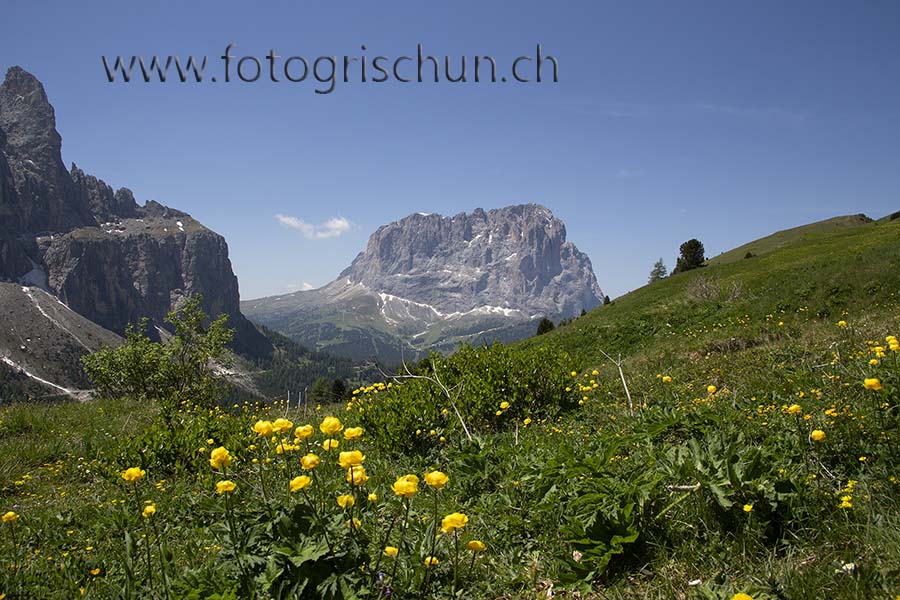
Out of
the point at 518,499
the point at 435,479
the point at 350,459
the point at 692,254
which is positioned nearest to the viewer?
the point at 435,479

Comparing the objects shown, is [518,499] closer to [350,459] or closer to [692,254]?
[350,459]

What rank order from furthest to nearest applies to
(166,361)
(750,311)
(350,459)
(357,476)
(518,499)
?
(166,361)
(750,311)
(518,499)
(357,476)
(350,459)

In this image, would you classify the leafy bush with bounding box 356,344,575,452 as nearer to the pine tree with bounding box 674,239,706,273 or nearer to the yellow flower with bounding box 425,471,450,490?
the yellow flower with bounding box 425,471,450,490

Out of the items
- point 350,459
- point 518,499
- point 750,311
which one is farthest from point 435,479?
point 750,311

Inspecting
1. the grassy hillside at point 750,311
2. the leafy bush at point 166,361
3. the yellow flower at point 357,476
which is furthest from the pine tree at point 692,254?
the yellow flower at point 357,476

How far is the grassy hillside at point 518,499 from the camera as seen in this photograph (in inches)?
103

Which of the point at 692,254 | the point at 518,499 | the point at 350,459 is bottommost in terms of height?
the point at 518,499

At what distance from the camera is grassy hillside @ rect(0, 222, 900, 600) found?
2619mm

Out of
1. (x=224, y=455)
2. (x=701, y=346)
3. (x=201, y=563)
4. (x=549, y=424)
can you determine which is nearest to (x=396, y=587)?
(x=224, y=455)

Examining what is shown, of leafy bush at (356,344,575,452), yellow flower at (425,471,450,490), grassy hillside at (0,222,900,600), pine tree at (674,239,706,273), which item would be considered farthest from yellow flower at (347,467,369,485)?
pine tree at (674,239,706,273)

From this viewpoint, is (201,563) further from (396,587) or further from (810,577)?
(810,577)

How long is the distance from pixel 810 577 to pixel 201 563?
4.00m

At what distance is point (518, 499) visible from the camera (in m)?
4.23

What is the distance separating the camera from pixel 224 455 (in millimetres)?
2594
